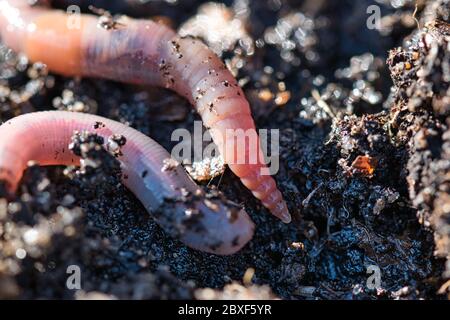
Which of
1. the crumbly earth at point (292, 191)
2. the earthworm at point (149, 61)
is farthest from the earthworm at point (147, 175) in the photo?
the earthworm at point (149, 61)

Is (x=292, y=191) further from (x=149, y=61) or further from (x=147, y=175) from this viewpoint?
(x=149, y=61)

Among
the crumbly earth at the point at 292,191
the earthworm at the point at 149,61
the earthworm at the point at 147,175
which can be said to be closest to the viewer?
the crumbly earth at the point at 292,191

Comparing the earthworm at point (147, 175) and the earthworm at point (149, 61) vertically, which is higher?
the earthworm at point (149, 61)

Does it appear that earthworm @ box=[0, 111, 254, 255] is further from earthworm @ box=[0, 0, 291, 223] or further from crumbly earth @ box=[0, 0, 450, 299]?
earthworm @ box=[0, 0, 291, 223]

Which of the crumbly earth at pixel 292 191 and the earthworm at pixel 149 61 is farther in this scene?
the earthworm at pixel 149 61

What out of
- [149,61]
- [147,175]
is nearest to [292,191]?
[147,175]

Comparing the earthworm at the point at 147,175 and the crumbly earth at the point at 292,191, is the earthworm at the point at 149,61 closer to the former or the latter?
the crumbly earth at the point at 292,191

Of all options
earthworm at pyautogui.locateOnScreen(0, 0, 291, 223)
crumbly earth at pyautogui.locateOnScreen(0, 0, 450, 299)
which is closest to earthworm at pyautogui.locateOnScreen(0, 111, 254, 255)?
crumbly earth at pyautogui.locateOnScreen(0, 0, 450, 299)
